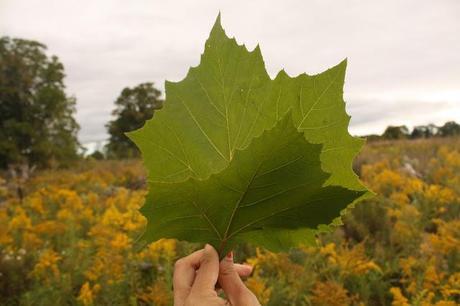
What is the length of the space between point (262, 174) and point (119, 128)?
4578 cm

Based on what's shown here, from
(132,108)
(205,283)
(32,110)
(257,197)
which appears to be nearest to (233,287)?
(205,283)

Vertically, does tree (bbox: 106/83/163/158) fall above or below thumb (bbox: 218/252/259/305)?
above

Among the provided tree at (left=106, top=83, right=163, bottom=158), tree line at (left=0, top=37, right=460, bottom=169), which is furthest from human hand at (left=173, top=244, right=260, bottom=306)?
tree at (left=106, top=83, right=163, bottom=158)

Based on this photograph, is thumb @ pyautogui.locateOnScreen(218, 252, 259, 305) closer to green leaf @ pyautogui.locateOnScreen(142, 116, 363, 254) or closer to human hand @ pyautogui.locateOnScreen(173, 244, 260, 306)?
human hand @ pyautogui.locateOnScreen(173, 244, 260, 306)

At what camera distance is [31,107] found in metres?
26.8

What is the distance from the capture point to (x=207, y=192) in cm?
59

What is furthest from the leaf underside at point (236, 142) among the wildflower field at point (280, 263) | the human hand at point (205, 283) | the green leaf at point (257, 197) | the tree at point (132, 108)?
the tree at point (132, 108)

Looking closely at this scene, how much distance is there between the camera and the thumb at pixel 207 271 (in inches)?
30.5

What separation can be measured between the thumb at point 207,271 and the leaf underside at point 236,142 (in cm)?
8

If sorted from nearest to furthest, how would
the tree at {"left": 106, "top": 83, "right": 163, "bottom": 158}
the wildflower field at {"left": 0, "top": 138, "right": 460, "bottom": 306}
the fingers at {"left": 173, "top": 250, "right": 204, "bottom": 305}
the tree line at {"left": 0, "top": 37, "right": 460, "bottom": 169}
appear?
the fingers at {"left": 173, "top": 250, "right": 204, "bottom": 305}, the wildflower field at {"left": 0, "top": 138, "right": 460, "bottom": 306}, the tree line at {"left": 0, "top": 37, "right": 460, "bottom": 169}, the tree at {"left": 106, "top": 83, "right": 163, "bottom": 158}

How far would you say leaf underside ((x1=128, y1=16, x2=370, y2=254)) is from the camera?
2.01ft

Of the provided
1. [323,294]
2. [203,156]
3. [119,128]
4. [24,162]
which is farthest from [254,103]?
[119,128]

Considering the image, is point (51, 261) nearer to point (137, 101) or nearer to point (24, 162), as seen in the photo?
point (24, 162)

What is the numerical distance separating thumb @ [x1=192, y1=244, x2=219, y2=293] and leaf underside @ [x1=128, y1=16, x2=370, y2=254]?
8cm
